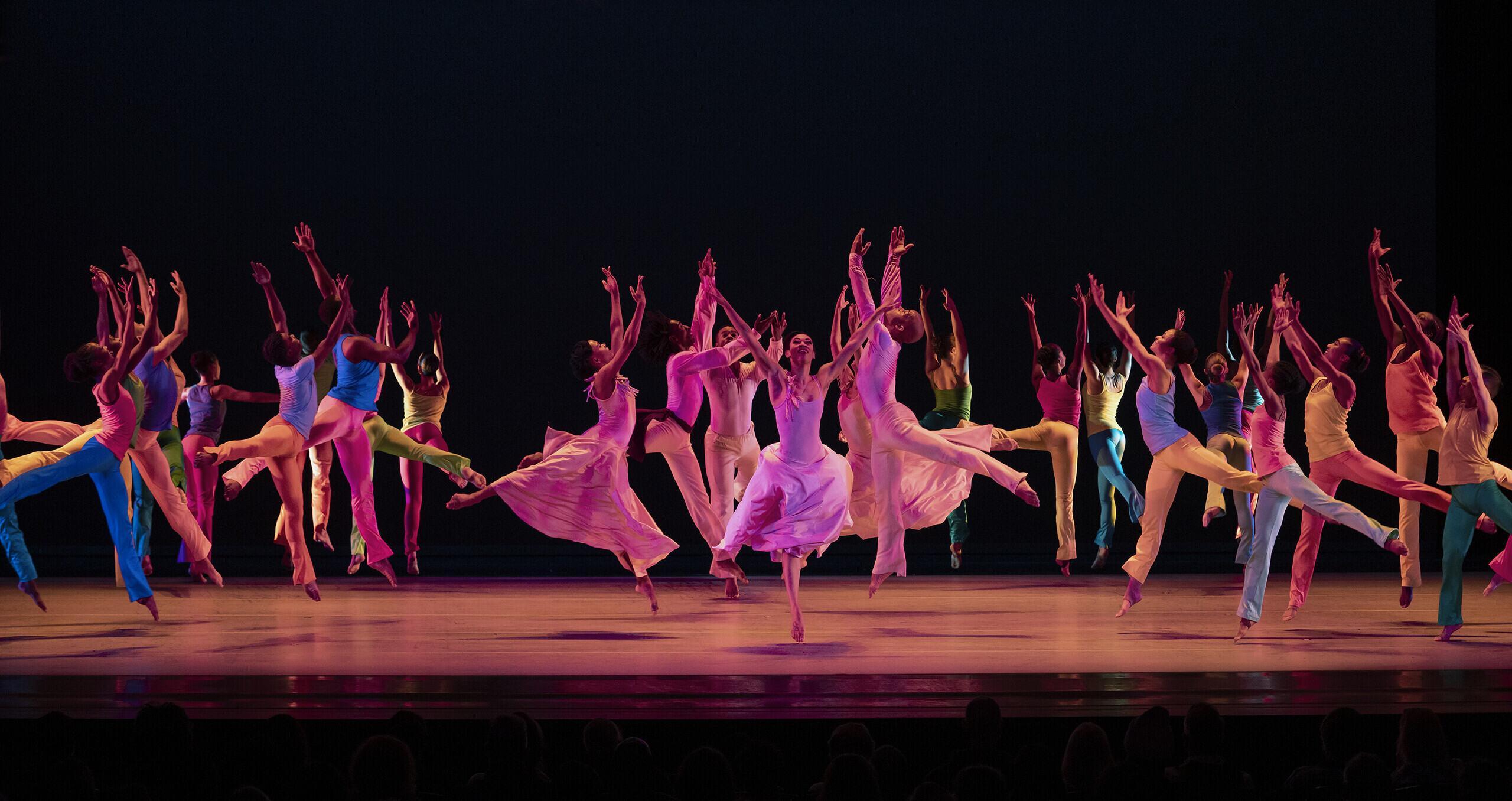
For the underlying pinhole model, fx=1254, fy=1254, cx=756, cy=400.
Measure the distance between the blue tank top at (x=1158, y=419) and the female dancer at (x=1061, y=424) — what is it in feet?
5.36

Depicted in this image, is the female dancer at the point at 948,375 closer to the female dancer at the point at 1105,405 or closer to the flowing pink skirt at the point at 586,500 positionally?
the female dancer at the point at 1105,405

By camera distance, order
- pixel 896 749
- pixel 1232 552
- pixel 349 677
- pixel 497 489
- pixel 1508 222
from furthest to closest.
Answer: pixel 1232 552 < pixel 1508 222 < pixel 497 489 < pixel 349 677 < pixel 896 749

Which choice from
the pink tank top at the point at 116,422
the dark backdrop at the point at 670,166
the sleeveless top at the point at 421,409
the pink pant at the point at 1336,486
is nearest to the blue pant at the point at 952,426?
the dark backdrop at the point at 670,166

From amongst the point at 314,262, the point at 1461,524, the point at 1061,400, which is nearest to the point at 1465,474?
the point at 1461,524

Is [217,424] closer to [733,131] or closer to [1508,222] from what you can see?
[733,131]

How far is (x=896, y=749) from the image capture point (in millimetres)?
2594

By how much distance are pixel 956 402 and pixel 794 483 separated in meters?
2.40

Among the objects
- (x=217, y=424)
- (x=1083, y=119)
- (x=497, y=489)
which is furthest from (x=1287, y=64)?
(x=217, y=424)

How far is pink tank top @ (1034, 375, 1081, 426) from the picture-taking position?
24.6ft

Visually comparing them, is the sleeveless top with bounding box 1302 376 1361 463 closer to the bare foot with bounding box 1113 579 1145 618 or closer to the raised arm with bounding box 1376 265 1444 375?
the raised arm with bounding box 1376 265 1444 375

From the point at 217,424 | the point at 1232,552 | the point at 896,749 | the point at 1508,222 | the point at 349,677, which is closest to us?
the point at 896,749

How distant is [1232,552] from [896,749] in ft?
22.8

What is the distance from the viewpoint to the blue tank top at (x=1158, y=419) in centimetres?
568

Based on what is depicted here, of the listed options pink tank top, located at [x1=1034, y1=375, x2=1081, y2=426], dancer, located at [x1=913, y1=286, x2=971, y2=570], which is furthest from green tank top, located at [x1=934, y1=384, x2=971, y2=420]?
pink tank top, located at [x1=1034, y1=375, x2=1081, y2=426]
